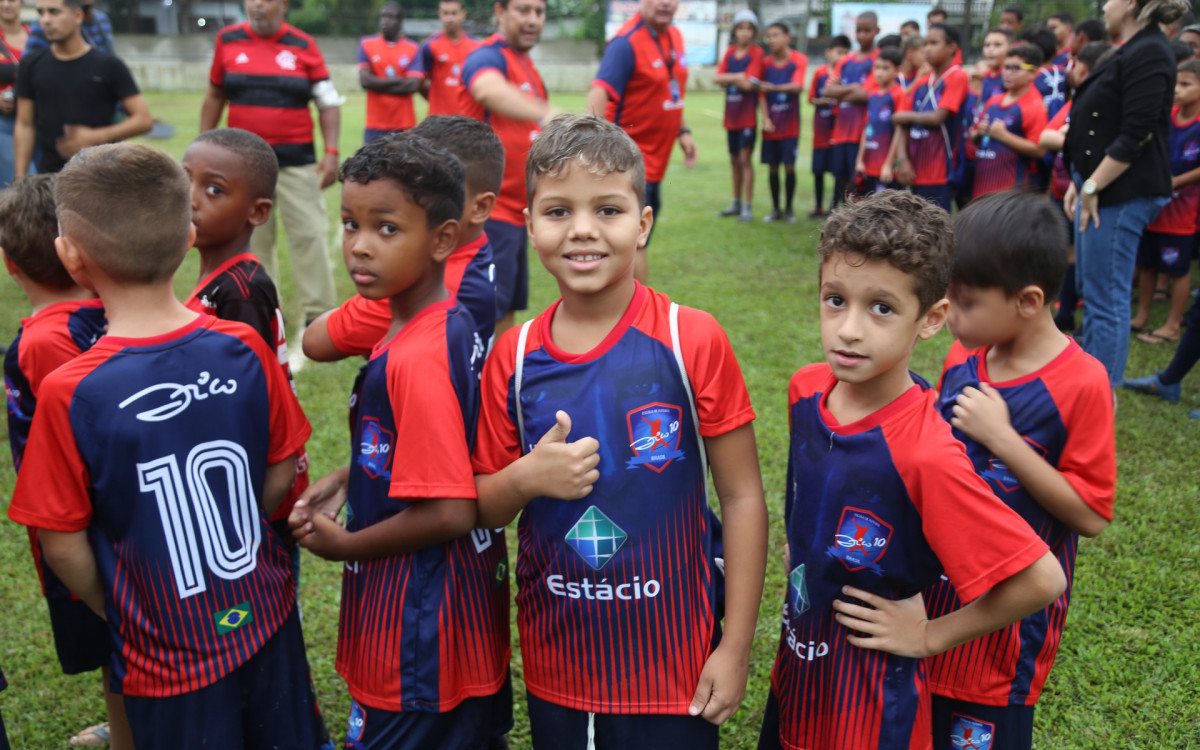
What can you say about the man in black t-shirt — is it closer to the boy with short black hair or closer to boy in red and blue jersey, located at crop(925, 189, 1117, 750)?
the boy with short black hair

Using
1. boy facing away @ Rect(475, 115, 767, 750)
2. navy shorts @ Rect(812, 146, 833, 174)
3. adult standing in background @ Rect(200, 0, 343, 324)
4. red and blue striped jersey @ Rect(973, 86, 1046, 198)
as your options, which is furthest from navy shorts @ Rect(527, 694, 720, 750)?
navy shorts @ Rect(812, 146, 833, 174)

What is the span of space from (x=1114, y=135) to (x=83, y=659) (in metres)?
5.08

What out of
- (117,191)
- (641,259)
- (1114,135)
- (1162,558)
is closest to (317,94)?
(641,259)

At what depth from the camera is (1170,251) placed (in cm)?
589

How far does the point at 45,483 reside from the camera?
1.69m

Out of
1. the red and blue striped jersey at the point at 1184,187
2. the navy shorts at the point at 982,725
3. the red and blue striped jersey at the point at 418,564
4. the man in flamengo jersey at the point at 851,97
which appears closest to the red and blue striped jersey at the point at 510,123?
the red and blue striped jersey at the point at 418,564

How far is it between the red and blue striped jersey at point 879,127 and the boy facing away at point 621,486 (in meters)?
7.22

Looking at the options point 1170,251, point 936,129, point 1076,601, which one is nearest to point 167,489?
point 1076,601

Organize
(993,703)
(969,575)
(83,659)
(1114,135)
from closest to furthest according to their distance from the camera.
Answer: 1. (969,575)
2. (993,703)
3. (83,659)
4. (1114,135)

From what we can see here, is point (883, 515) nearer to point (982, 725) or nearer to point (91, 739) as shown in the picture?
point (982, 725)

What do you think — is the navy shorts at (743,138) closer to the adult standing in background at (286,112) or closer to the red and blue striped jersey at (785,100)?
the red and blue striped jersey at (785,100)

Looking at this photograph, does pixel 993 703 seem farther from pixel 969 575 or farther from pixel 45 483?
pixel 45 483

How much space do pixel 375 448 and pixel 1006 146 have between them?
661cm

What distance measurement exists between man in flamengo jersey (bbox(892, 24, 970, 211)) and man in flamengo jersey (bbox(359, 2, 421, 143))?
4629mm
